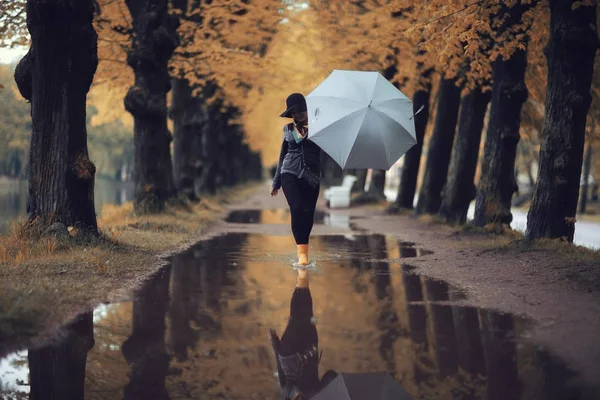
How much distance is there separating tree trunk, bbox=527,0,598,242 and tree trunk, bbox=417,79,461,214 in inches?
312

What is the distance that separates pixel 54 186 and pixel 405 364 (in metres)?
7.28

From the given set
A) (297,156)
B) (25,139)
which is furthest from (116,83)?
(25,139)

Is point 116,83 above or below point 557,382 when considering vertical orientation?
above

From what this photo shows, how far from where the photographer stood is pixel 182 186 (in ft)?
79.1

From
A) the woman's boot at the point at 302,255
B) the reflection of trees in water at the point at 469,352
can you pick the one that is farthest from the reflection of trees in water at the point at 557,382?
the woman's boot at the point at 302,255

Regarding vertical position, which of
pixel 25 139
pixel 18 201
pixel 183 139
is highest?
pixel 183 139

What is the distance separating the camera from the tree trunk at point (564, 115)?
11305 millimetres

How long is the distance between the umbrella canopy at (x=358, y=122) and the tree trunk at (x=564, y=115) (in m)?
3.10

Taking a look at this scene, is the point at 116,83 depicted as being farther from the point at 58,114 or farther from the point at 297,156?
the point at 297,156

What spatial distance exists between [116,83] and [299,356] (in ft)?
61.5

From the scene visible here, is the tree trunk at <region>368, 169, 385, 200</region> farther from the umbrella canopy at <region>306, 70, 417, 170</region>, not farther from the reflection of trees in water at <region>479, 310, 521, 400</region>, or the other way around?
the reflection of trees in water at <region>479, 310, 521, 400</region>

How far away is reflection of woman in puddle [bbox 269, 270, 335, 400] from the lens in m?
4.57

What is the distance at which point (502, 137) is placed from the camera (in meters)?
15.0

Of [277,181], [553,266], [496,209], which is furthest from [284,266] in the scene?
[496,209]
